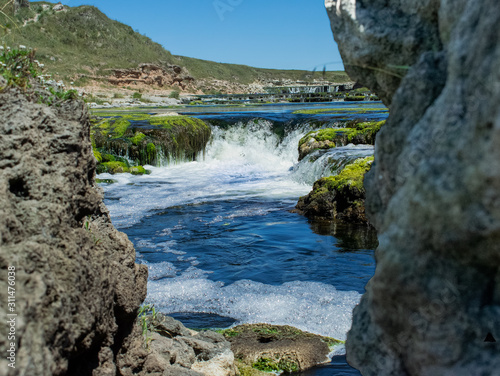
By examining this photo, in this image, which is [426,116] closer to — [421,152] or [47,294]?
[421,152]

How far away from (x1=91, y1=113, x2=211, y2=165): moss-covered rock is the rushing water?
37.0 inches

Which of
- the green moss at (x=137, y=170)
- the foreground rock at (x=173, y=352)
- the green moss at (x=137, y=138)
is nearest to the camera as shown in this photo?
the foreground rock at (x=173, y=352)

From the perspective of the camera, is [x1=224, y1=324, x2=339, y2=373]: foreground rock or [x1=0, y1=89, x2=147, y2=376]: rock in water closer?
[x1=0, y1=89, x2=147, y2=376]: rock in water

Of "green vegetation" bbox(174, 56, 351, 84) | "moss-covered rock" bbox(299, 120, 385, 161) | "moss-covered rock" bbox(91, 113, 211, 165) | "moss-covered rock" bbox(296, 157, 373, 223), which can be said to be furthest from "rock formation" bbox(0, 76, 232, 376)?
"green vegetation" bbox(174, 56, 351, 84)

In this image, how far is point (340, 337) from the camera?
5.32m

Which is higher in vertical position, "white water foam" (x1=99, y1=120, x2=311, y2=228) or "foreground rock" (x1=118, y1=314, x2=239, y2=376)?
"foreground rock" (x1=118, y1=314, x2=239, y2=376)

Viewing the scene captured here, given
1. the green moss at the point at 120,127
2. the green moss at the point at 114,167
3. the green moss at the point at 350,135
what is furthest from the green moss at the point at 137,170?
the green moss at the point at 350,135

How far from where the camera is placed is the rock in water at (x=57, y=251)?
1.98 metres

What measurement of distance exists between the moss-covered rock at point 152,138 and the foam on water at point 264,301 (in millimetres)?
12751

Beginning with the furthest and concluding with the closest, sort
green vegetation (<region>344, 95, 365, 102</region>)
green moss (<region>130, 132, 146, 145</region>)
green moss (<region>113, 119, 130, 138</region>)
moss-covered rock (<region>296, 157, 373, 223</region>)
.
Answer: green vegetation (<region>344, 95, 365, 102</region>), green moss (<region>113, 119, 130, 138</region>), green moss (<region>130, 132, 146, 145</region>), moss-covered rock (<region>296, 157, 373, 223</region>)

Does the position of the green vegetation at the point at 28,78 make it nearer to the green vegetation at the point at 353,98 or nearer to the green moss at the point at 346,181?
the green moss at the point at 346,181

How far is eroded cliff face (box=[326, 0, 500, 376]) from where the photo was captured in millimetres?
1527

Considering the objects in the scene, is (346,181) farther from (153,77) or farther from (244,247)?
(153,77)

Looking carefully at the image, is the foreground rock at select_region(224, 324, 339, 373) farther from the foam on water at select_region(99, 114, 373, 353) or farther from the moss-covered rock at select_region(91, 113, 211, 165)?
the moss-covered rock at select_region(91, 113, 211, 165)
